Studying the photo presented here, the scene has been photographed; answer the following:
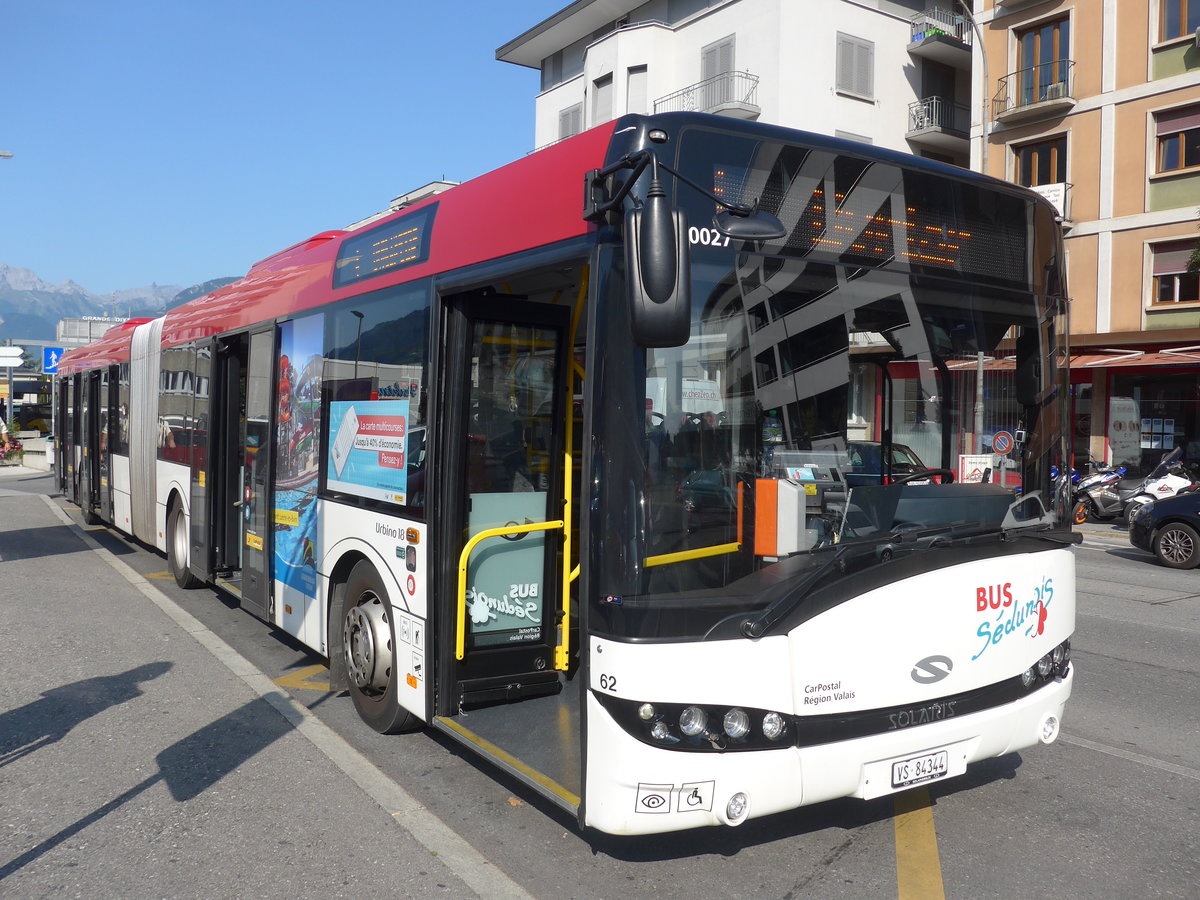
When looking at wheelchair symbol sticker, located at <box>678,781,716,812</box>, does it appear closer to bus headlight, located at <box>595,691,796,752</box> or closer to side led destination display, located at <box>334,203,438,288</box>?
bus headlight, located at <box>595,691,796,752</box>

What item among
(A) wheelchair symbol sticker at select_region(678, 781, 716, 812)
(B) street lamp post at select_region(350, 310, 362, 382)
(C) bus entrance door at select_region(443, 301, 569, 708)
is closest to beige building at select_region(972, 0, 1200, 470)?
(B) street lamp post at select_region(350, 310, 362, 382)

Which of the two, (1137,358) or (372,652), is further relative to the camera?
(1137,358)

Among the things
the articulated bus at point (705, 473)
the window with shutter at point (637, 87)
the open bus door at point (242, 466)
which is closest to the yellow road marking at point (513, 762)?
the articulated bus at point (705, 473)

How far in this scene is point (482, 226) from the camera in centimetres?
478

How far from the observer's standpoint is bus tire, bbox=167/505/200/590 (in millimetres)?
10109

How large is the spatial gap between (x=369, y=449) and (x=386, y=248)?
3.90ft

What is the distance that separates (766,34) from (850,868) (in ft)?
98.5

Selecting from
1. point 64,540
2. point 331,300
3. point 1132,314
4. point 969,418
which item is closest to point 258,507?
point 331,300

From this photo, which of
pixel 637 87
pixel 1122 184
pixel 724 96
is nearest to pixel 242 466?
pixel 1122 184

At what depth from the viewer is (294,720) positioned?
5934mm

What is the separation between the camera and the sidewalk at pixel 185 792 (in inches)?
155

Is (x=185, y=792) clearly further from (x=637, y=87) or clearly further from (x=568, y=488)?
(x=637, y=87)

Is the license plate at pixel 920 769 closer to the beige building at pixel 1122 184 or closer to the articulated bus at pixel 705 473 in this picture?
the articulated bus at pixel 705 473

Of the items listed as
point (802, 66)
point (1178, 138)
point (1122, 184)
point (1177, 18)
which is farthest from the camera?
point (802, 66)
